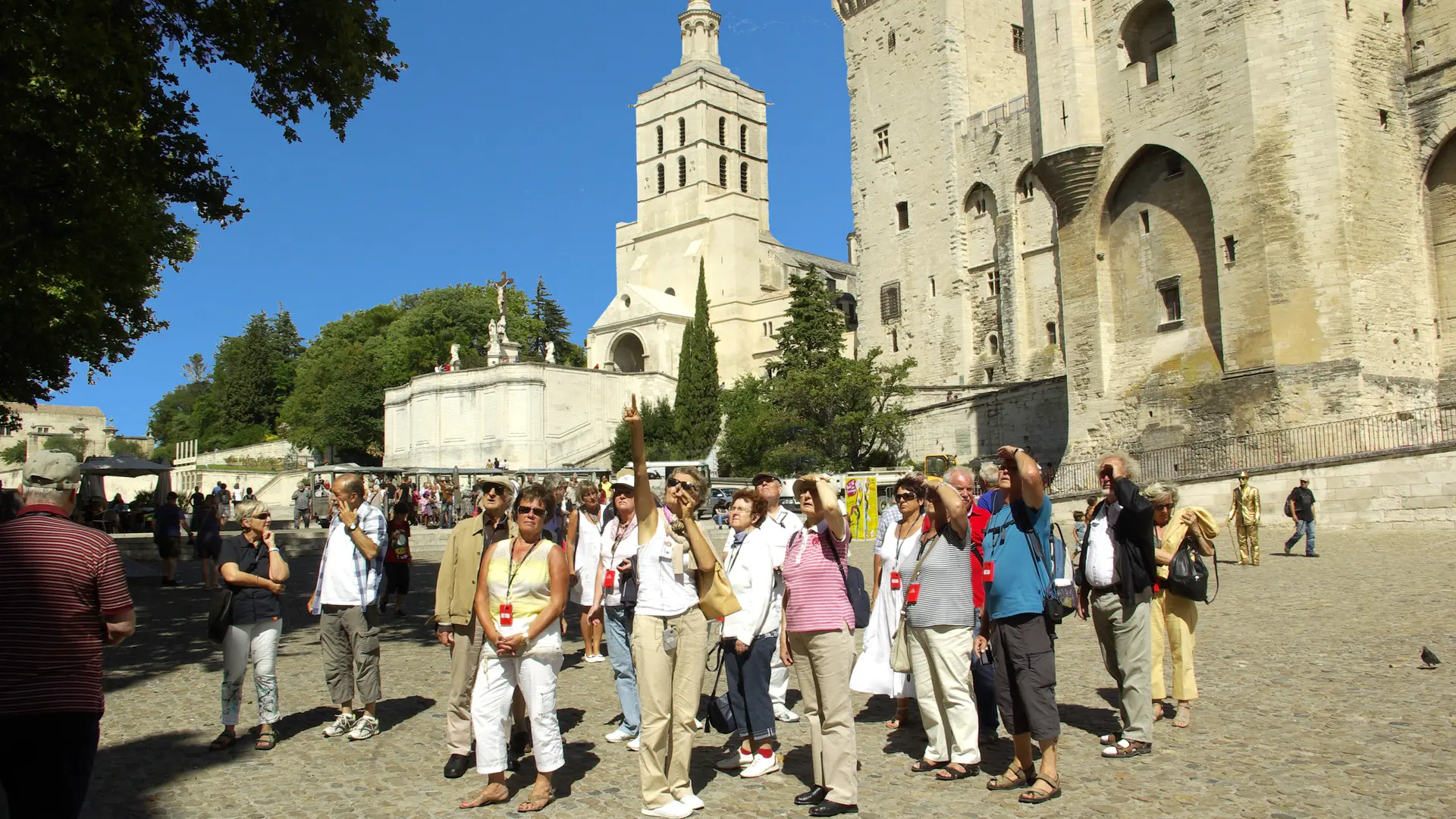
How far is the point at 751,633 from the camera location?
627 cm

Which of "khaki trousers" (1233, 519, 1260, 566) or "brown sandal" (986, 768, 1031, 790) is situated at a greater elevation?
"khaki trousers" (1233, 519, 1260, 566)

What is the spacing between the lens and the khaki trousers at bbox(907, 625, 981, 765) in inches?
238

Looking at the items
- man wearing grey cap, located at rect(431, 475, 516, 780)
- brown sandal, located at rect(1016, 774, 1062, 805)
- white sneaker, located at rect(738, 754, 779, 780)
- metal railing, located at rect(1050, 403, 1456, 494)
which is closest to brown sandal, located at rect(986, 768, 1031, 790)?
brown sandal, located at rect(1016, 774, 1062, 805)

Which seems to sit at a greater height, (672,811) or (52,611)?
(52,611)

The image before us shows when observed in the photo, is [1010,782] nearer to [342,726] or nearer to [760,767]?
[760,767]

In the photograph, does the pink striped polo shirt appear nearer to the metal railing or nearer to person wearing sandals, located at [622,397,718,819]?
person wearing sandals, located at [622,397,718,819]

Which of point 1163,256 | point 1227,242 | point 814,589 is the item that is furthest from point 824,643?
point 1163,256

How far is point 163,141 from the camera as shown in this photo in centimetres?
1206

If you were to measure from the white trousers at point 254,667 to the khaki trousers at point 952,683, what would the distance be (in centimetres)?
440

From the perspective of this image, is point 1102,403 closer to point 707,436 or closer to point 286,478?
point 707,436

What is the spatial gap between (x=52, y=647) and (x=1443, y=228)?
94.7 ft

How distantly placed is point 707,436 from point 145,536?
Result: 2981 centimetres

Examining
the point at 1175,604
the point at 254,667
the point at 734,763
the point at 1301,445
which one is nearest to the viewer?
the point at 734,763

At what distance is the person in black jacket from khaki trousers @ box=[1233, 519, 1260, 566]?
11.3 m
